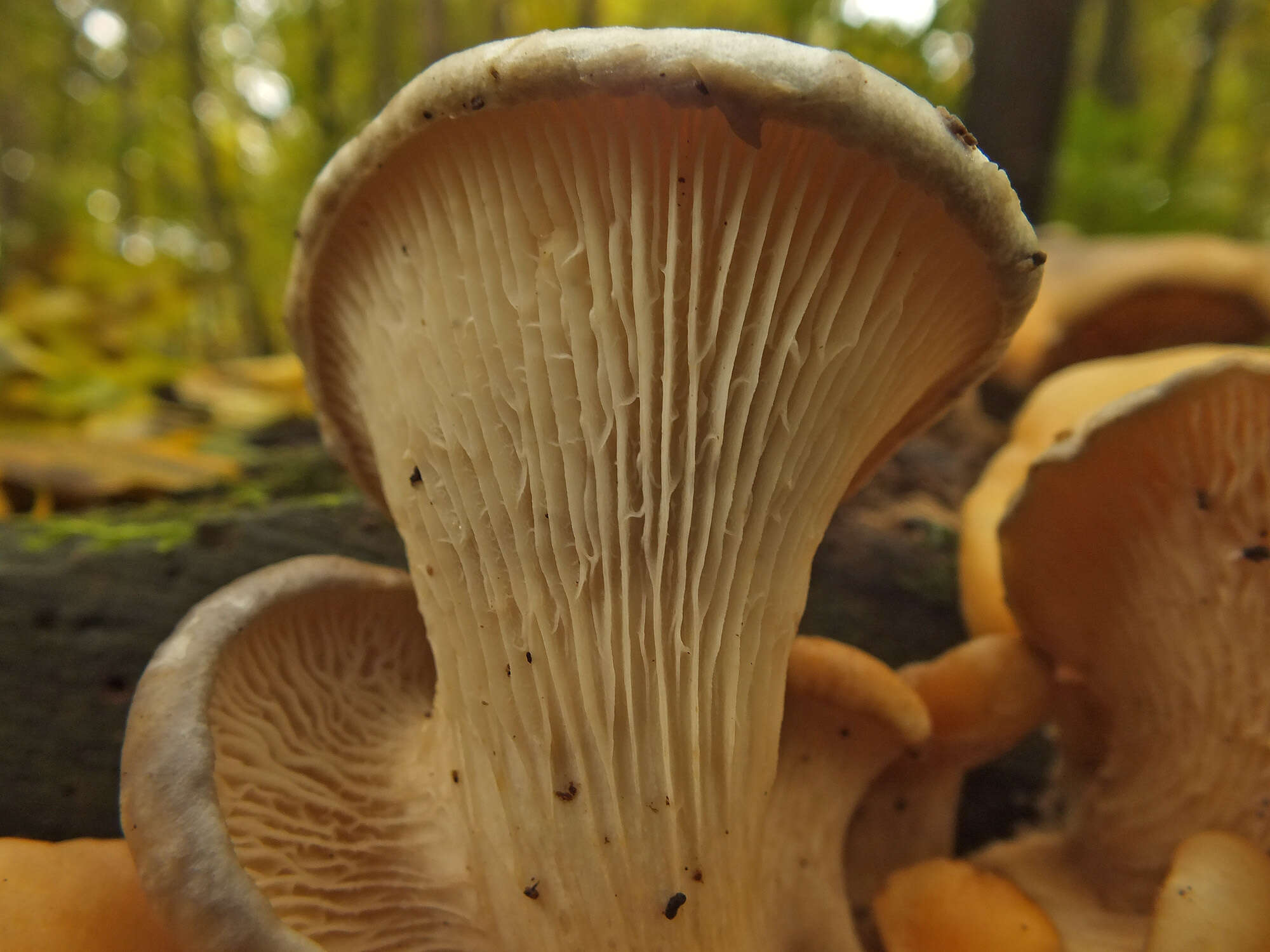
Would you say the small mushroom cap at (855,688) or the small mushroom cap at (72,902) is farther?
the small mushroom cap at (855,688)

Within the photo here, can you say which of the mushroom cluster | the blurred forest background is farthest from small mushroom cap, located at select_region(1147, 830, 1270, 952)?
the blurred forest background

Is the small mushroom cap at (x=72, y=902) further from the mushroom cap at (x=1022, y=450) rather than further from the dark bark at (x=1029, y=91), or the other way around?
the dark bark at (x=1029, y=91)

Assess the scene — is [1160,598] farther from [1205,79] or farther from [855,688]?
[1205,79]

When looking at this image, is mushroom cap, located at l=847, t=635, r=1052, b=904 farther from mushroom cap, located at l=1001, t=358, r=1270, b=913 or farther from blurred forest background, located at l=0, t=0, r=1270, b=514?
blurred forest background, located at l=0, t=0, r=1270, b=514

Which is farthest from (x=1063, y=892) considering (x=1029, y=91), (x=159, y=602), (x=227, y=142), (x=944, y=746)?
(x=227, y=142)

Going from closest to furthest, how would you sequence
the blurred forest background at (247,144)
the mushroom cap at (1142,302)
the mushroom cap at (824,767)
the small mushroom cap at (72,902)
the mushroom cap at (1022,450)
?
the small mushroom cap at (72,902)
the mushroom cap at (824,767)
the mushroom cap at (1022,450)
the mushroom cap at (1142,302)
the blurred forest background at (247,144)

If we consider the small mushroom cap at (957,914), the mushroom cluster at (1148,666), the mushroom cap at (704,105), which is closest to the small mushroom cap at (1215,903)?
the mushroom cluster at (1148,666)
